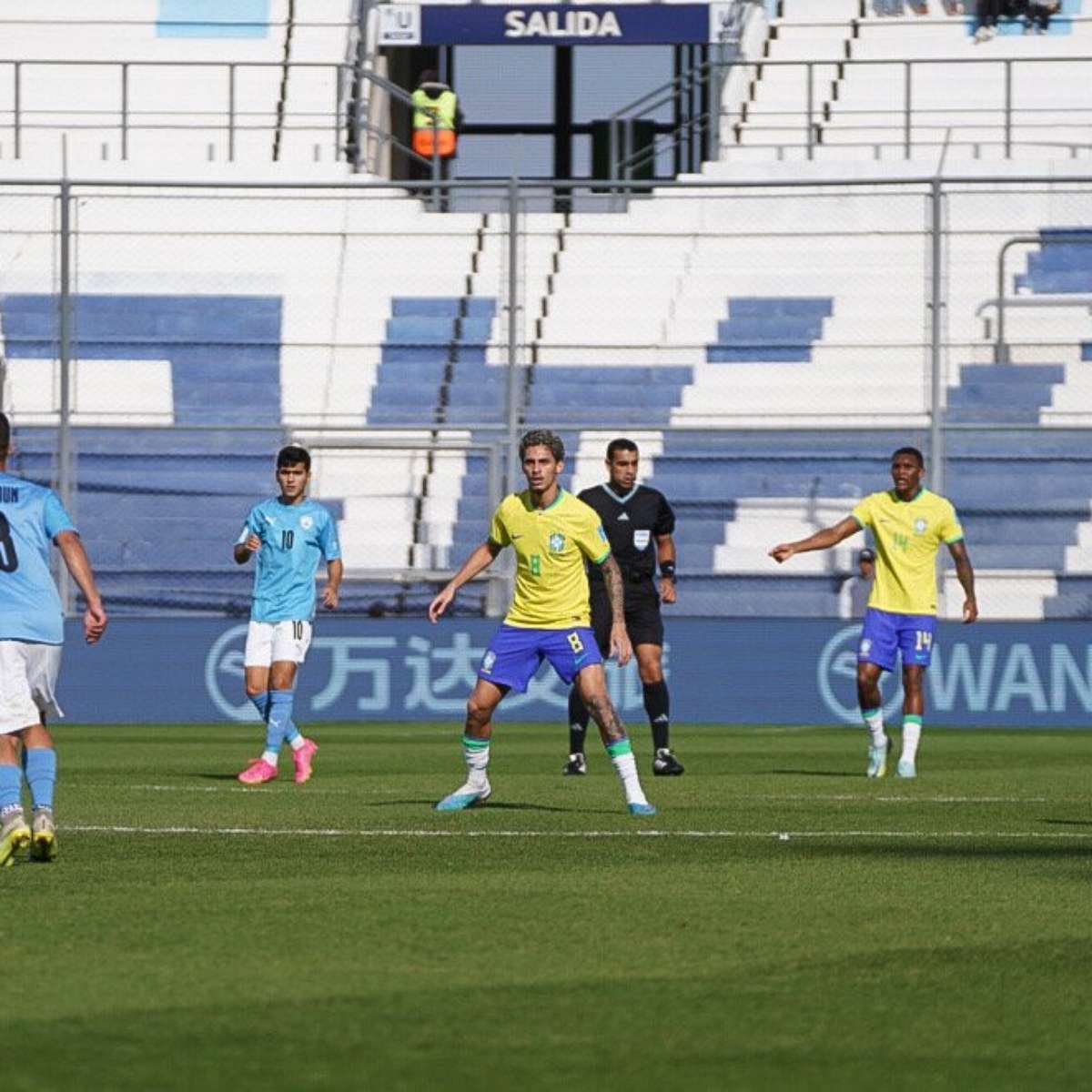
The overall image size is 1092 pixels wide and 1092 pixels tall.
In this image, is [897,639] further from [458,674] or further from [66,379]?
[66,379]

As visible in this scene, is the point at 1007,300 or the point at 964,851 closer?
the point at 964,851

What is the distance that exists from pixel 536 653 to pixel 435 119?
61.5ft

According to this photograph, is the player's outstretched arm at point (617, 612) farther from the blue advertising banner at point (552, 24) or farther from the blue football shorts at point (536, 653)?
the blue advertising banner at point (552, 24)

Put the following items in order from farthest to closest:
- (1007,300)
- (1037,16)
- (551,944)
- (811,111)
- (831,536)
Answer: (1037,16), (811,111), (1007,300), (831,536), (551,944)

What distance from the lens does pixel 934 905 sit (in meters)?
8.82

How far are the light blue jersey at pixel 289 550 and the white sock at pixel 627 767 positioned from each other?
11.1 feet

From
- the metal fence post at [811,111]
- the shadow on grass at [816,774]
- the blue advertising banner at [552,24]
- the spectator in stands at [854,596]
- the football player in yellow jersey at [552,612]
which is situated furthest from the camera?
the blue advertising banner at [552,24]

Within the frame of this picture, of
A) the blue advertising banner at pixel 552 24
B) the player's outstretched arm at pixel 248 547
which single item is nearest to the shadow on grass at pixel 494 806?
the player's outstretched arm at pixel 248 547

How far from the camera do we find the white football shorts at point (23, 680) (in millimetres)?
10148

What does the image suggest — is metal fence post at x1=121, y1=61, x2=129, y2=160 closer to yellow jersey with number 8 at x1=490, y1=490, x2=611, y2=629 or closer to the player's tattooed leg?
yellow jersey with number 8 at x1=490, y1=490, x2=611, y2=629

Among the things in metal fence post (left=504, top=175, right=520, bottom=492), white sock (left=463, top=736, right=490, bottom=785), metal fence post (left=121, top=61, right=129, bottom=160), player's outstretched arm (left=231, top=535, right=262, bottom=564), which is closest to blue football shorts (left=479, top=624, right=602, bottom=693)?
white sock (left=463, top=736, right=490, bottom=785)

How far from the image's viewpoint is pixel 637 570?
16.6 m

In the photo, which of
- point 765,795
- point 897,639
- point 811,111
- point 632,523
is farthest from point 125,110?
point 765,795

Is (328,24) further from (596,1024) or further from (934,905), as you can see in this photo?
(596,1024)
